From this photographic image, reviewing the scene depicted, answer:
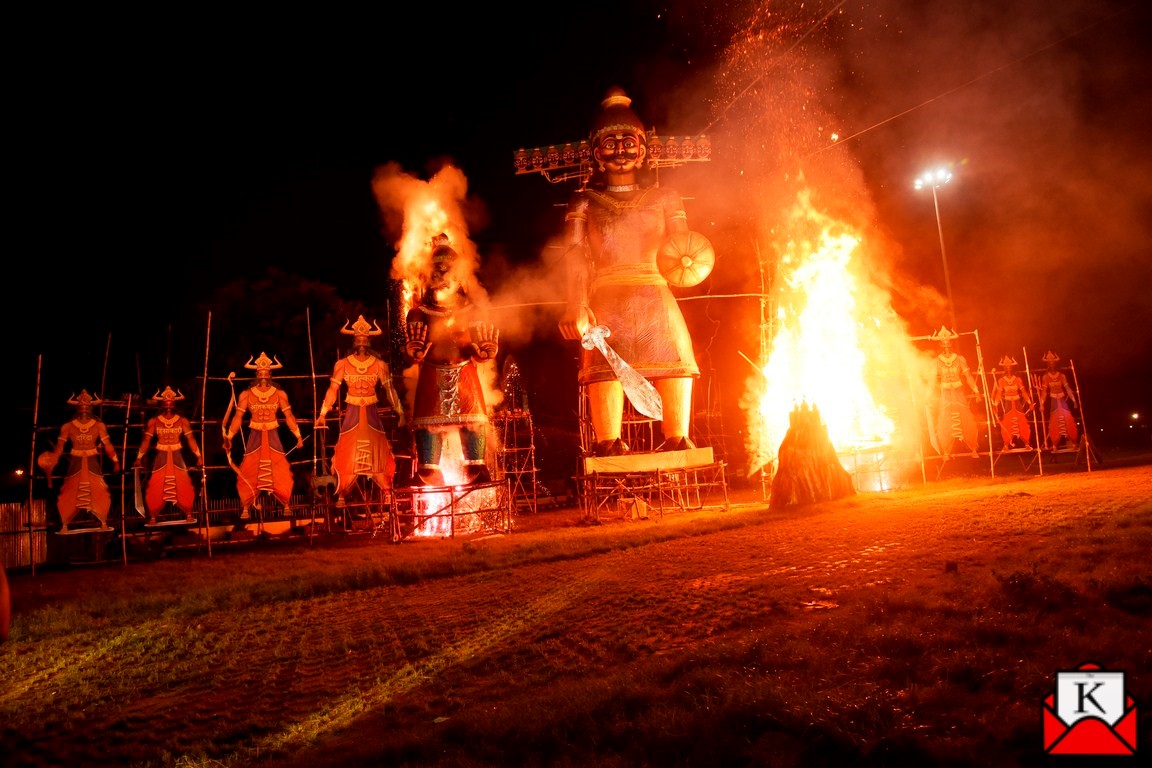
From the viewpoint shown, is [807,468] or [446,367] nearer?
[807,468]

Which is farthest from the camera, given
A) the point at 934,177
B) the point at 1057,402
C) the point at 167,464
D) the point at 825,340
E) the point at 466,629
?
the point at 934,177

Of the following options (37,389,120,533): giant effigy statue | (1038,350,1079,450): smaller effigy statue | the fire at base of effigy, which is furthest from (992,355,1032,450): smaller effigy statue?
(37,389,120,533): giant effigy statue

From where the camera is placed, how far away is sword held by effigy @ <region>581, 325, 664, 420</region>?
13.9 meters

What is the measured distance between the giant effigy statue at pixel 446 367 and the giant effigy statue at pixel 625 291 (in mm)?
2089

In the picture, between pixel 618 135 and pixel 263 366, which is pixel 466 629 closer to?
pixel 618 135

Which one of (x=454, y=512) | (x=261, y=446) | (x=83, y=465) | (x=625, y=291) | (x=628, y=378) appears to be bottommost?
(x=454, y=512)

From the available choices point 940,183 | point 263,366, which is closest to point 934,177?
point 940,183

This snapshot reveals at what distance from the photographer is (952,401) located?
18.7 metres

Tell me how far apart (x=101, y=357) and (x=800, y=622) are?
875 inches

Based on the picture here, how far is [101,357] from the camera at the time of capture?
21.0 m

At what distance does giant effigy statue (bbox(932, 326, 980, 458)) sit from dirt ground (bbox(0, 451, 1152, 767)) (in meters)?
7.96

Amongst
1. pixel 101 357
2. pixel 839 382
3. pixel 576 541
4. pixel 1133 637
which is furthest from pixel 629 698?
pixel 101 357

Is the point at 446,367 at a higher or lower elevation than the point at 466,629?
higher

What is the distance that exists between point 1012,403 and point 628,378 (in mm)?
12530
